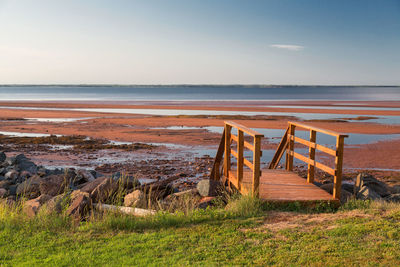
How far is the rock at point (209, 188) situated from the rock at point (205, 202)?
263 millimetres

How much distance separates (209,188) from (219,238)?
3.14 meters

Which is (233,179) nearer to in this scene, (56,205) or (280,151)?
(280,151)

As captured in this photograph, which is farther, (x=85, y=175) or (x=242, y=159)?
(x=85, y=175)

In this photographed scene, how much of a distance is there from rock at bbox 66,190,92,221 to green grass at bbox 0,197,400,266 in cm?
33

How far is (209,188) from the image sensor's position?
9023 millimetres

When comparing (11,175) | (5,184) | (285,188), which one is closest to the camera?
(285,188)

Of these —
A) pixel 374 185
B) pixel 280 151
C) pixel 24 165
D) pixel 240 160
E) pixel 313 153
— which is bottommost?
pixel 24 165

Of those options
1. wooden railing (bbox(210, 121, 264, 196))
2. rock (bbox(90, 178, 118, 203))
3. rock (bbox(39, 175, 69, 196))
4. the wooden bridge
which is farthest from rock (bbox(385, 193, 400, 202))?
rock (bbox(39, 175, 69, 196))

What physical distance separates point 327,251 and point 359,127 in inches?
962

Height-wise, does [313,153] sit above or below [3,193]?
above

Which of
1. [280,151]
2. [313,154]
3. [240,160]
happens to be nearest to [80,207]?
[240,160]

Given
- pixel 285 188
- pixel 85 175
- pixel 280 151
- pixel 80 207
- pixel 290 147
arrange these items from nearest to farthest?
pixel 80 207, pixel 285 188, pixel 290 147, pixel 280 151, pixel 85 175

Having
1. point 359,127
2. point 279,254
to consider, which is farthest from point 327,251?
point 359,127

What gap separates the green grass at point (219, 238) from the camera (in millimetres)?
5145
